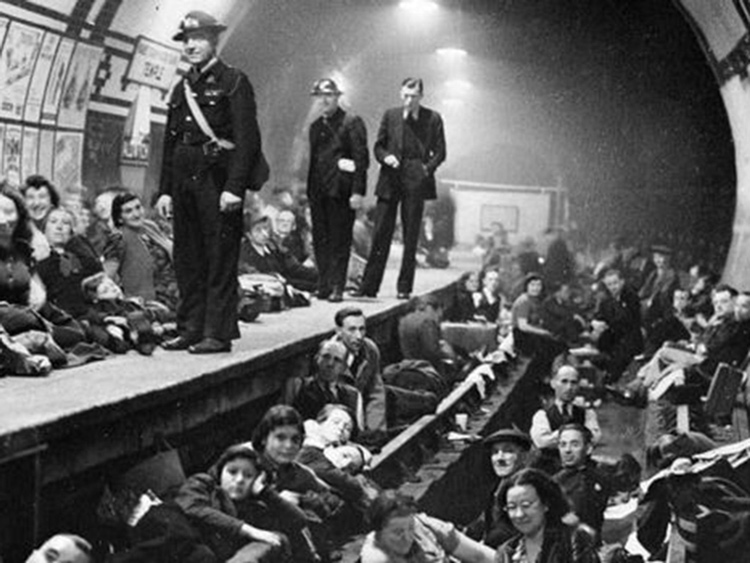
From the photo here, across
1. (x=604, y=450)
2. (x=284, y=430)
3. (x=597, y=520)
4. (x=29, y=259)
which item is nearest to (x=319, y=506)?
(x=284, y=430)

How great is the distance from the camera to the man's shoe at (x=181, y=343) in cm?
753

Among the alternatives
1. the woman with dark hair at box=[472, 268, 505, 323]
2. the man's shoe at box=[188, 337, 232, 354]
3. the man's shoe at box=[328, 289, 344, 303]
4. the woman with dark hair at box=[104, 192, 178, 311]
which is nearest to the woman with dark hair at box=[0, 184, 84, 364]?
the man's shoe at box=[188, 337, 232, 354]

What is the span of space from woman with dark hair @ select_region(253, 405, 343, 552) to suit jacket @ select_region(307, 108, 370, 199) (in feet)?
11.7

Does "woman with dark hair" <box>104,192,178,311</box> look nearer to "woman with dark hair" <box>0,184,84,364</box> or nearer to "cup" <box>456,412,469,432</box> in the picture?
"woman with dark hair" <box>0,184,84,364</box>

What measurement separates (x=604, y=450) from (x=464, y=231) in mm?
3457

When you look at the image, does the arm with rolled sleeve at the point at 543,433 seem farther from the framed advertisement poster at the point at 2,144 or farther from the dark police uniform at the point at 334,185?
the framed advertisement poster at the point at 2,144

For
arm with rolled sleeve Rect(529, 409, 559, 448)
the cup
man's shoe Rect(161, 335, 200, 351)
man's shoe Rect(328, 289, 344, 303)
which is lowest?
the cup

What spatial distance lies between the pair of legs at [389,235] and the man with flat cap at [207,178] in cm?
291

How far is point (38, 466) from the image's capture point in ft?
16.3

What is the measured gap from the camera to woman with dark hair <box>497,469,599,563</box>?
5.05 meters

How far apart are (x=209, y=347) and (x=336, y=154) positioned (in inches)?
106

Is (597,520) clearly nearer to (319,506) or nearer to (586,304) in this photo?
(319,506)

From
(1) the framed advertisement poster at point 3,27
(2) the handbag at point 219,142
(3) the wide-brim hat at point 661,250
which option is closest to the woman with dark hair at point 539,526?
(2) the handbag at point 219,142

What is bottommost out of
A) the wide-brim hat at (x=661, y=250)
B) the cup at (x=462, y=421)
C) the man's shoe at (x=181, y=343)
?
the cup at (x=462, y=421)
